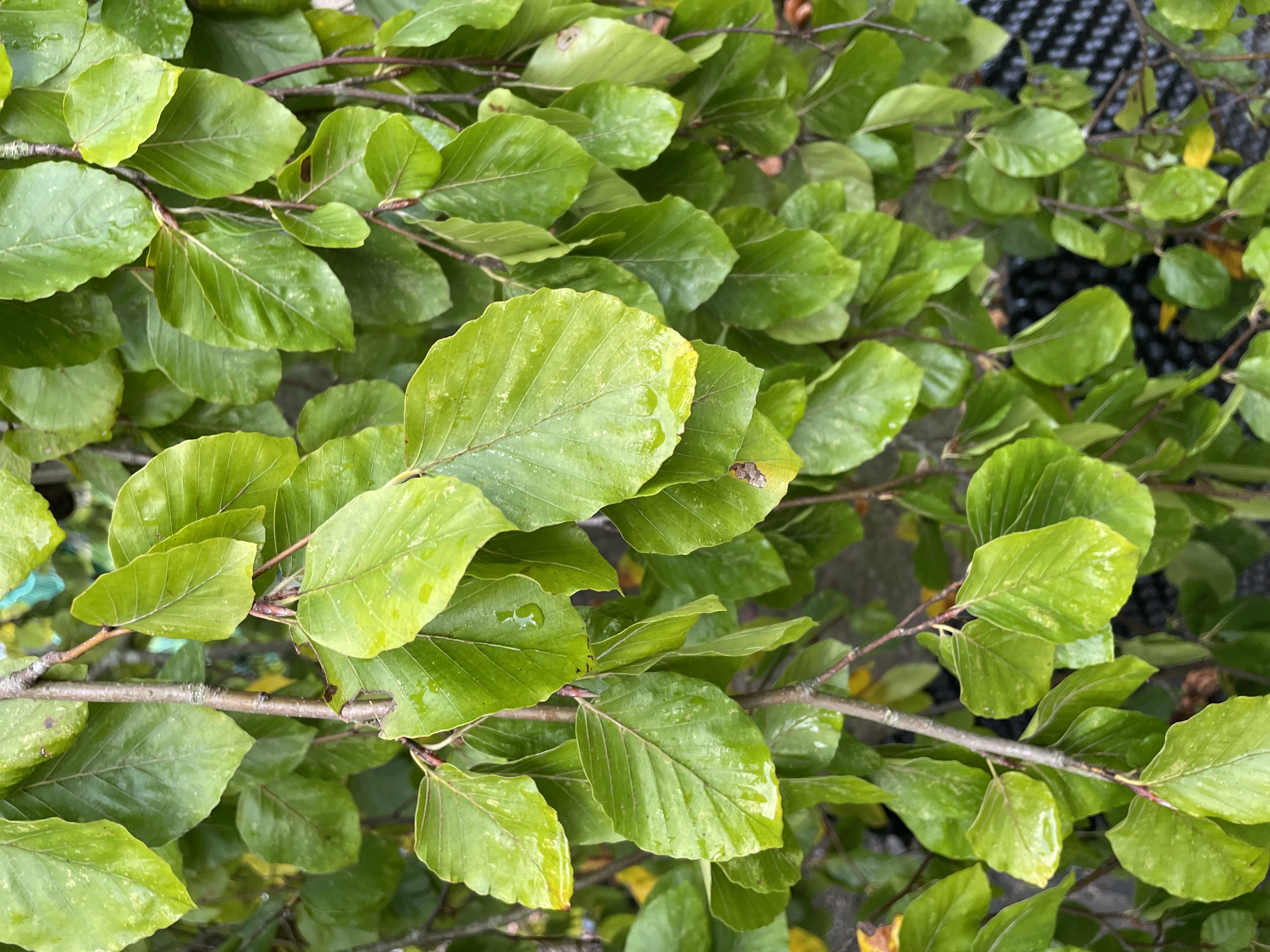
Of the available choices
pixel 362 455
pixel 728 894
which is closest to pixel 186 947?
pixel 728 894

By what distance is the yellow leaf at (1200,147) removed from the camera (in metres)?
0.88

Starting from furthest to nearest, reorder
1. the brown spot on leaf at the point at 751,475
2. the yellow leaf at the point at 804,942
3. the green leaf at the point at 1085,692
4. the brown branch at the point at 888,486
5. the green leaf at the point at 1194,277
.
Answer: the yellow leaf at the point at 804,942 < the green leaf at the point at 1194,277 < the brown branch at the point at 888,486 < the green leaf at the point at 1085,692 < the brown spot on leaf at the point at 751,475

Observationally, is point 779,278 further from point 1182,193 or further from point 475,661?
point 1182,193

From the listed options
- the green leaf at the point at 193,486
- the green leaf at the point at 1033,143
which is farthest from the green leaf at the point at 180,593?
the green leaf at the point at 1033,143

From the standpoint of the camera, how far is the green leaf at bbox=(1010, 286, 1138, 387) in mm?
614

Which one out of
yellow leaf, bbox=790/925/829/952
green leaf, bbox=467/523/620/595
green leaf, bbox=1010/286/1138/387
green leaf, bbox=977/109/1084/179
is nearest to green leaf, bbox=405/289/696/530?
green leaf, bbox=467/523/620/595

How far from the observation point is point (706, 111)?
1.85ft

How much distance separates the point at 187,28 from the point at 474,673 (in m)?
0.34

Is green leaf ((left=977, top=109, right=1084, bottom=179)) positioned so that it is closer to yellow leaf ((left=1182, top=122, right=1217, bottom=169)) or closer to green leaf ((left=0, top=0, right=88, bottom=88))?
yellow leaf ((left=1182, top=122, right=1217, bottom=169))

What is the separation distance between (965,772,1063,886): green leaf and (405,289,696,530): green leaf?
28cm

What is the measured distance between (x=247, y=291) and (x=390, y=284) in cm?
9

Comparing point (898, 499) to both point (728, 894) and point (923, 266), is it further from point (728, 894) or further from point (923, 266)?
point (728, 894)

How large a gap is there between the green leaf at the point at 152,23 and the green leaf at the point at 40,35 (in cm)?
4

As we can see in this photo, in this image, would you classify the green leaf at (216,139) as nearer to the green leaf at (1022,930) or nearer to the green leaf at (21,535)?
the green leaf at (21,535)
